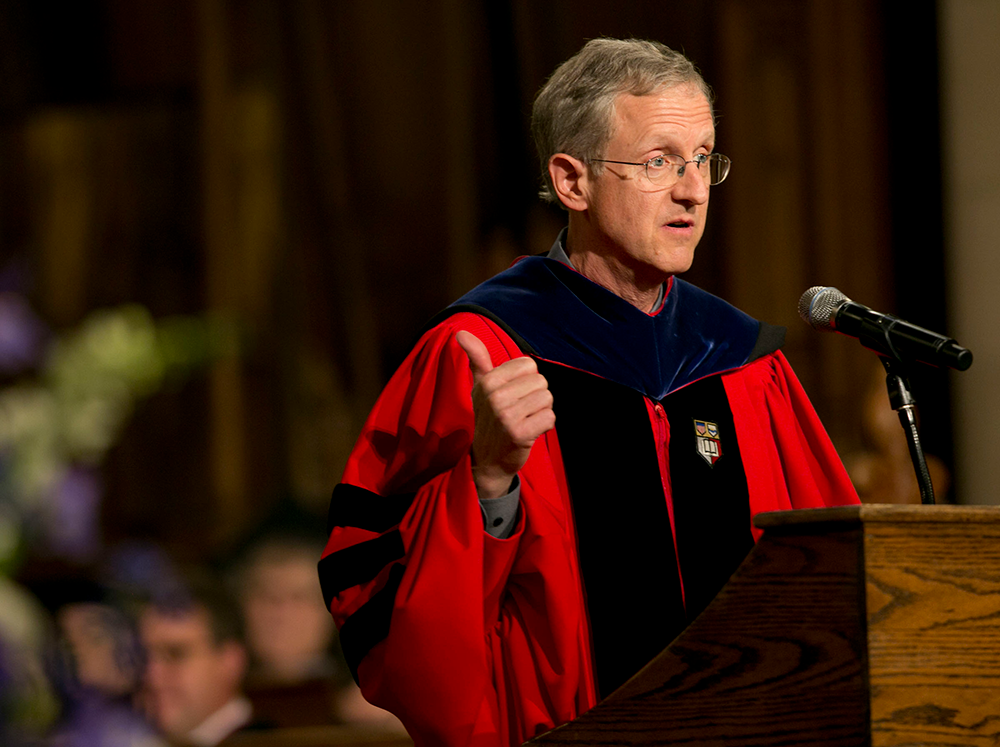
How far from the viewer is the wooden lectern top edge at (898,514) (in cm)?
135

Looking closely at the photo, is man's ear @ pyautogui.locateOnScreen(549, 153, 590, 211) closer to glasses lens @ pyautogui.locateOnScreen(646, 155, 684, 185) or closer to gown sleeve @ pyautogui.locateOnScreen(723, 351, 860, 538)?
glasses lens @ pyautogui.locateOnScreen(646, 155, 684, 185)

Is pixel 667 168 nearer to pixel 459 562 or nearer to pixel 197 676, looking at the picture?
pixel 459 562

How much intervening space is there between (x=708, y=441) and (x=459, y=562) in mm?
755

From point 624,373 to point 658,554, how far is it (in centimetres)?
36

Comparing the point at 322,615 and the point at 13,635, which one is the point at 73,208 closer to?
the point at 322,615

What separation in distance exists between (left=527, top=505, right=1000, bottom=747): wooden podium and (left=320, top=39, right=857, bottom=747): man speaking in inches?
18.7

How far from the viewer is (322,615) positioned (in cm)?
578

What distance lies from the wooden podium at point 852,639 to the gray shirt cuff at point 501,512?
51 centimetres

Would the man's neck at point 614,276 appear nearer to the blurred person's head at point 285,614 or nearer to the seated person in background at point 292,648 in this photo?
the seated person in background at point 292,648

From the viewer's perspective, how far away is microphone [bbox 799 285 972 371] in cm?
165

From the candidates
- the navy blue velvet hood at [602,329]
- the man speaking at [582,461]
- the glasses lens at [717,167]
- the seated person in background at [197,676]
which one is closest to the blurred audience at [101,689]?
the man speaking at [582,461]

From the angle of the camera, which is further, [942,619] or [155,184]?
[155,184]

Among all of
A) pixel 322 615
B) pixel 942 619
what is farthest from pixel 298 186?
pixel 942 619

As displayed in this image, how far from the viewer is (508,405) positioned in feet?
5.81
